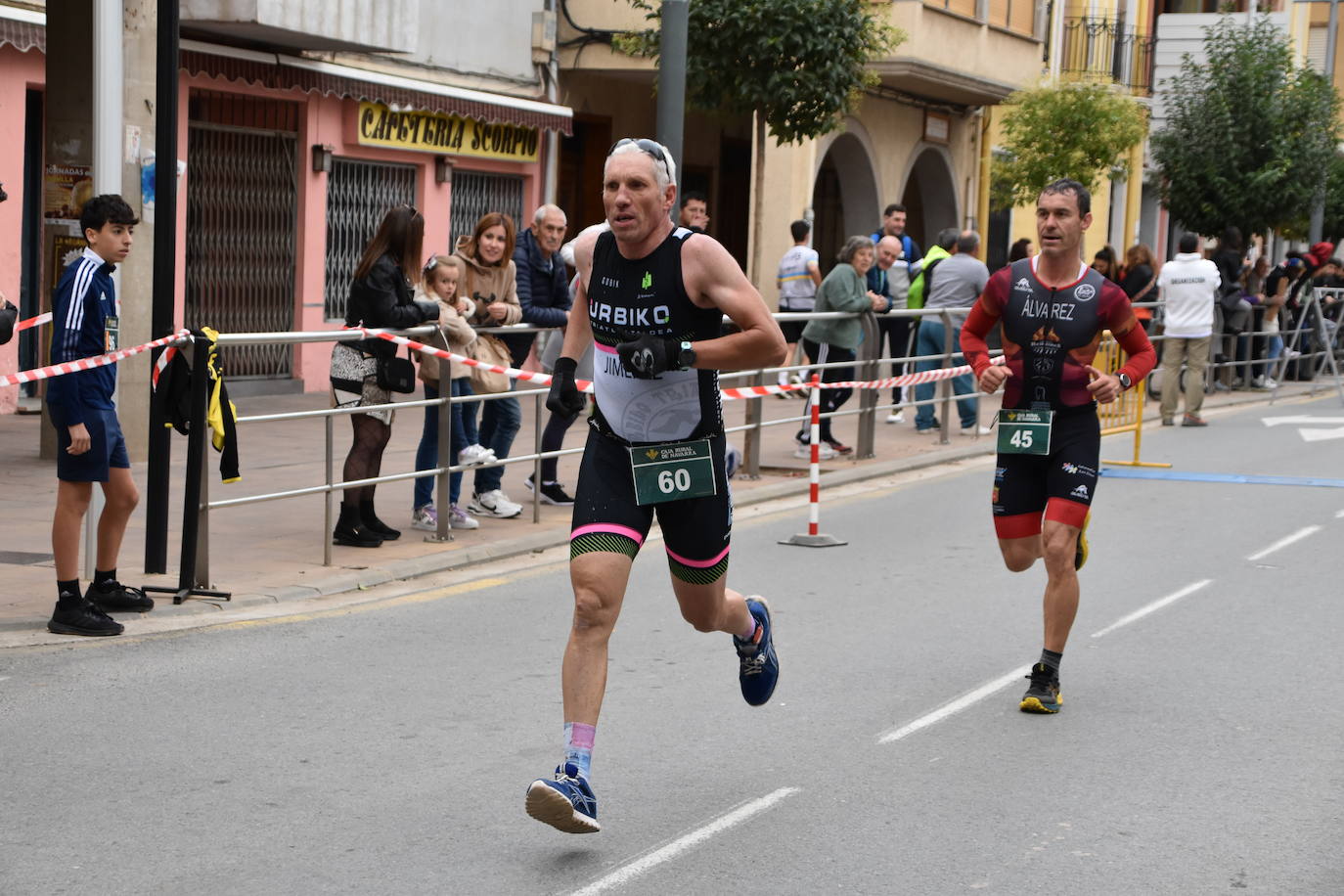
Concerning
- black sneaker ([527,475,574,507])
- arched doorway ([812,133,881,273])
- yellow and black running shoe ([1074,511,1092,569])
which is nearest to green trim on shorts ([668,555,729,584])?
yellow and black running shoe ([1074,511,1092,569])

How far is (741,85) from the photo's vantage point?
18.1m

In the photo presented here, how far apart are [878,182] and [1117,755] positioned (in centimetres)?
2140

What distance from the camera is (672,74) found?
39.6ft

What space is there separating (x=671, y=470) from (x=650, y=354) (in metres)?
0.41

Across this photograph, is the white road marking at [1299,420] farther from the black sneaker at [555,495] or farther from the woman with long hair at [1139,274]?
the black sneaker at [555,495]

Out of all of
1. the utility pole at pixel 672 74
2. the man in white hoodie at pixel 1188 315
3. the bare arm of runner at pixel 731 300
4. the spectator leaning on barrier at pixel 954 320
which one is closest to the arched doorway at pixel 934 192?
the man in white hoodie at pixel 1188 315

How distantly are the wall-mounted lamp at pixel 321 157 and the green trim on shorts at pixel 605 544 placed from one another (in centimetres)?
1384

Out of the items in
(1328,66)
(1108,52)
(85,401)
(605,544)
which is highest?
(1108,52)

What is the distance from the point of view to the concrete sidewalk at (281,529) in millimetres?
8664

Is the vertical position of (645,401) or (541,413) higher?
(645,401)

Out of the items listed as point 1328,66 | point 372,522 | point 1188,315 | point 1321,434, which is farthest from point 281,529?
point 1328,66

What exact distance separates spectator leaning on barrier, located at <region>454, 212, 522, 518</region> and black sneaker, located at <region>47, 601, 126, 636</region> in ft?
11.3

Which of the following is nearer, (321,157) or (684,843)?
(684,843)

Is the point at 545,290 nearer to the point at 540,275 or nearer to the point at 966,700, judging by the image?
the point at 540,275
